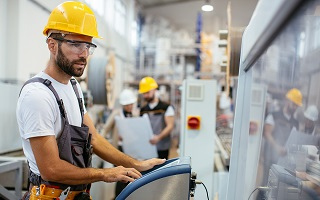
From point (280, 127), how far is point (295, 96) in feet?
0.45

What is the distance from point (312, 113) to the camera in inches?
20.0

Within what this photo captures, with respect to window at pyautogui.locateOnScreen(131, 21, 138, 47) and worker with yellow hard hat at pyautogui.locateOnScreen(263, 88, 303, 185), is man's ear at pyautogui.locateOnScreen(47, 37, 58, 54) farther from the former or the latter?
window at pyautogui.locateOnScreen(131, 21, 138, 47)

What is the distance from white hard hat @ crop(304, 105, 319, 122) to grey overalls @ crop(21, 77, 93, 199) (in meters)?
0.98

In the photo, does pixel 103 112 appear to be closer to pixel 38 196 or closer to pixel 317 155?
pixel 38 196

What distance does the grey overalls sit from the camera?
124 cm

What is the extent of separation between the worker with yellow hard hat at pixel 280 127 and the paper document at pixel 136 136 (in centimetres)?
220

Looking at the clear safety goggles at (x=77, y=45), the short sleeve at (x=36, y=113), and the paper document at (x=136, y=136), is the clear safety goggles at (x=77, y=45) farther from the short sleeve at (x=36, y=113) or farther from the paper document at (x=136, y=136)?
the paper document at (x=136, y=136)

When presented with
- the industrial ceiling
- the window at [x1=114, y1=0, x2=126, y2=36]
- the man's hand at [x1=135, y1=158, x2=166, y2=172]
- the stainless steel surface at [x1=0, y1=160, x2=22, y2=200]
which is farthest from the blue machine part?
the industrial ceiling

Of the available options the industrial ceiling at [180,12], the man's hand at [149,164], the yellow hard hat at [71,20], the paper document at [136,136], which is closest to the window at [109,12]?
the industrial ceiling at [180,12]

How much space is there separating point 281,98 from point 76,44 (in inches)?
35.9

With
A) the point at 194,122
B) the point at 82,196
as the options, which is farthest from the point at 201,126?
the point at 82,196

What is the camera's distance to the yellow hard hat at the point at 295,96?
57cm

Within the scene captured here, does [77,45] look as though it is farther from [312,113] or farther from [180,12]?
[180,12]

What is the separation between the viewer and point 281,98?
73cm
